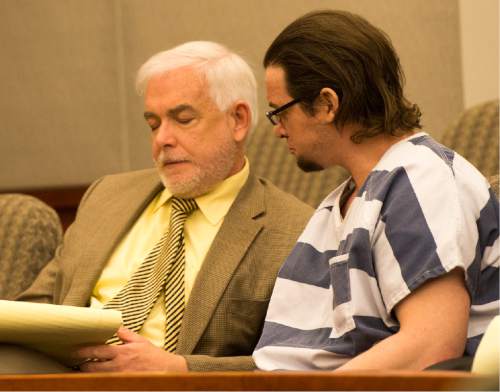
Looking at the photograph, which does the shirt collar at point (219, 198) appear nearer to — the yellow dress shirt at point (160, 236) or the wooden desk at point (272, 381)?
the yellow dress shirt at point (160, 236)

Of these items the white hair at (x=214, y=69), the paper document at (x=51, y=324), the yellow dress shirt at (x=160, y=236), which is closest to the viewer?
the paper document at (x=51, y=324)

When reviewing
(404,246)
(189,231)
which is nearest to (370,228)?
(404,246)

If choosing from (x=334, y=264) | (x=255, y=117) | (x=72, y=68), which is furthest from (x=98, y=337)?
(x=72, y=68)

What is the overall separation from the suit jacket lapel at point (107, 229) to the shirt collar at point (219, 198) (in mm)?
62

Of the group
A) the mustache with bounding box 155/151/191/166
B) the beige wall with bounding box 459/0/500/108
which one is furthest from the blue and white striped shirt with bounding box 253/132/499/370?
the beige wall with bounding box 459/0/500/108

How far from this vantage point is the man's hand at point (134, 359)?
2188 mm

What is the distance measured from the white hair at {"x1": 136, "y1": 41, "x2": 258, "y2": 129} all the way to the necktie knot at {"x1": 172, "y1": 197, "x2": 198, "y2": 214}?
302mm

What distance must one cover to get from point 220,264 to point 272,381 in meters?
1.56

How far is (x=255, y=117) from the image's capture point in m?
2.98

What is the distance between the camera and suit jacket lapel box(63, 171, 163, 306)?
2.69m

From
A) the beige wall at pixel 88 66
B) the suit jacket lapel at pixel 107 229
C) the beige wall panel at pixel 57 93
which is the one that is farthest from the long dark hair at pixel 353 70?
the beige wall panel at pixel 57 93

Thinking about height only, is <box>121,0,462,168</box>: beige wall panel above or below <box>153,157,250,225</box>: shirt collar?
above

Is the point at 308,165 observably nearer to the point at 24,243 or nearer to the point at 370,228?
the point at 370,228

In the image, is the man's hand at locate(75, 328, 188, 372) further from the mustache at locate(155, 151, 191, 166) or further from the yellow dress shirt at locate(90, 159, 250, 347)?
the mustache at locate(155, 151, 191, 166)
